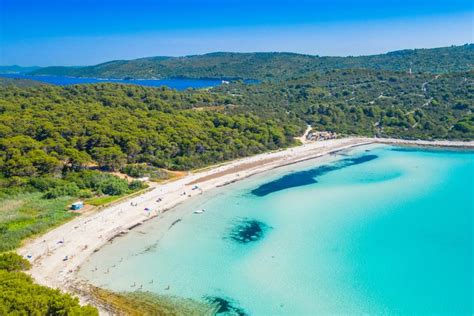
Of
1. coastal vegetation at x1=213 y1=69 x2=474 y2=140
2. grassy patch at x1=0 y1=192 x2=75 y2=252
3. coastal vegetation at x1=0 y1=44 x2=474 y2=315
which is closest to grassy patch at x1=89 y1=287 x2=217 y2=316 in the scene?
coastal vegetation at x1=0 y1=44 x2=474 y2=315

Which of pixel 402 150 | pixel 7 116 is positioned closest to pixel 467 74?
pixel 402 150

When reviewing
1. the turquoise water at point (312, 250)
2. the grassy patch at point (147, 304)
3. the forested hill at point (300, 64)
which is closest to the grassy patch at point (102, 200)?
the turquoise water at point (312, 250)

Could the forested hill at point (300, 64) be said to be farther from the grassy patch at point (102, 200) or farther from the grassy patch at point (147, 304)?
the grassy patch at point (147, 304)

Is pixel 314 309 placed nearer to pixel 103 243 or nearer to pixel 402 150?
pixel 103 243

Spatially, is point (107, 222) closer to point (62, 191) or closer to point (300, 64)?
point (62, 191)

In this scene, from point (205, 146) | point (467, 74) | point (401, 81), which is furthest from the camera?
point (401, 81)

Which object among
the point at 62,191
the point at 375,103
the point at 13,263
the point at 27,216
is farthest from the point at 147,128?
the point at 375,103

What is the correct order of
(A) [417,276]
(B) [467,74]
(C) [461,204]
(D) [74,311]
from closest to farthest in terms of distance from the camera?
(D) [74,311]
(A) [417,276]
(C) [461,204]
(B) [467,74]
